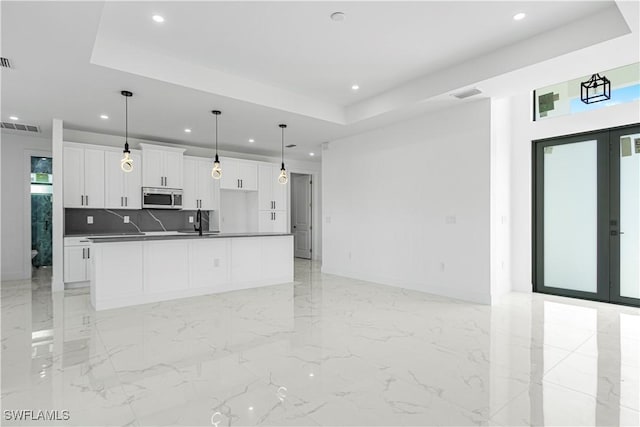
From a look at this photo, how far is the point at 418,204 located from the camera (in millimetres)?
5539

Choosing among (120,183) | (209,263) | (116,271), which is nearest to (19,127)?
(120,183)

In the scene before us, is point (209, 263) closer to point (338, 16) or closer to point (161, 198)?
point (161, 198)

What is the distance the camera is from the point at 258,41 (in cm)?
365

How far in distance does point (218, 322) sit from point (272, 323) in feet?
2.05

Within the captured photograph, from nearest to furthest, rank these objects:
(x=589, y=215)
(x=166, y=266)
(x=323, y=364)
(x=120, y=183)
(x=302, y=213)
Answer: (x=323, y=364)
(x=166, y=266)
(x=589, y=215)
(x=120, y=183)
(x=302, y=213)

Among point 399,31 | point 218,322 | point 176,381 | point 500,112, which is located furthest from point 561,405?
point 500,112

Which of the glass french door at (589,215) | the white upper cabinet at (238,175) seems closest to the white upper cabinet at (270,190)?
the white upper cabinet at (238,175)

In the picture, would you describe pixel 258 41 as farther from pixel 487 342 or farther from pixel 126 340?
pixel 487 342

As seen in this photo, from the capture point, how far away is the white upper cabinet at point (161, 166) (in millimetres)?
6590

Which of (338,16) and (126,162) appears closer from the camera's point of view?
(338,16)

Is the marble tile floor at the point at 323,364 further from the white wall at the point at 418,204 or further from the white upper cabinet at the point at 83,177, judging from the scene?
the white upper cabinet at the point at 83,177

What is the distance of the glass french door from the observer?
4.64 meters

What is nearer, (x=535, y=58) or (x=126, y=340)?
(x=126, y=340)

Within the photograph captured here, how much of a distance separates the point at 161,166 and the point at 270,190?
8.60ft
